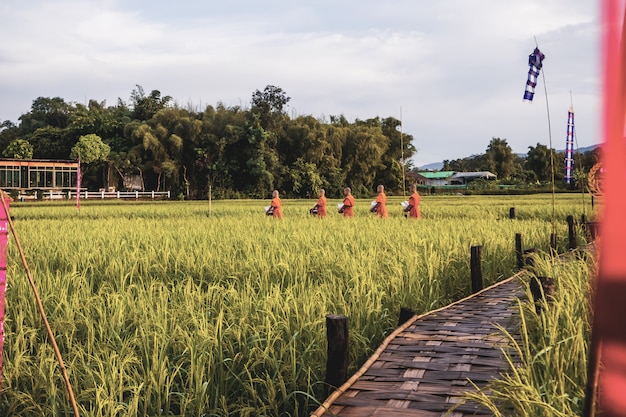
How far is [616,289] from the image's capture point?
368 mm

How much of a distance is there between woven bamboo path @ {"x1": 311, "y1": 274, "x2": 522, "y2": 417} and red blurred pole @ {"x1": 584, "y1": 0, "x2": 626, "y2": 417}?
220 centimetres

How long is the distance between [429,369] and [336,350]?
544 millimetres

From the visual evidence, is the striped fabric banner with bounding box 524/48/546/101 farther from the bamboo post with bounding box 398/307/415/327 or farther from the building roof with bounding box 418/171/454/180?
the building roof with bounding box 418/171/454/180

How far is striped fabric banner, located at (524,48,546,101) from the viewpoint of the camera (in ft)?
23.7

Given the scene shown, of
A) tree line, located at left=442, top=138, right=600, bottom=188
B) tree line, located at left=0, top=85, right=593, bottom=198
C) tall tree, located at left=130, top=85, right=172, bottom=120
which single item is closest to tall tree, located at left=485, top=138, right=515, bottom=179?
tree line, located at left=442, top=138, right=600, bottom=188

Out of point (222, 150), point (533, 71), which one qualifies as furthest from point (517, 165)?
point (533, 71)

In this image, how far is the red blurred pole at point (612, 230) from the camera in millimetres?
357

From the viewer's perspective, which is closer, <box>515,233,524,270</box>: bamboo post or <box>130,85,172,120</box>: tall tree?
<box>515,233,524,270</box>: bamboo post

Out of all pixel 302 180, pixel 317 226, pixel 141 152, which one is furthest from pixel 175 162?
pixel 317 226

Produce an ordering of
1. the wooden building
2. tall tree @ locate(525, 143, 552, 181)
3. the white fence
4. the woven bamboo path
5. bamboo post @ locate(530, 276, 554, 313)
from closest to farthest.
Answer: the woven bamboo path < bamboo post @ locate(530, 276, 554, 313) < the white fence < the wooden building < tall tree @ locate(525, 143, 552, 181)

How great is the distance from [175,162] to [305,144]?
29.1ft

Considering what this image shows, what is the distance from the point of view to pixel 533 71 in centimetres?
763

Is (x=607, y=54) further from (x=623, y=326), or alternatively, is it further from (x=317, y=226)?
(x=317, y=226)

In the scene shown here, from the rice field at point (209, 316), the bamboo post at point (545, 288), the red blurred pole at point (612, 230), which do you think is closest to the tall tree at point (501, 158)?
the rice field at point (209, 316)
